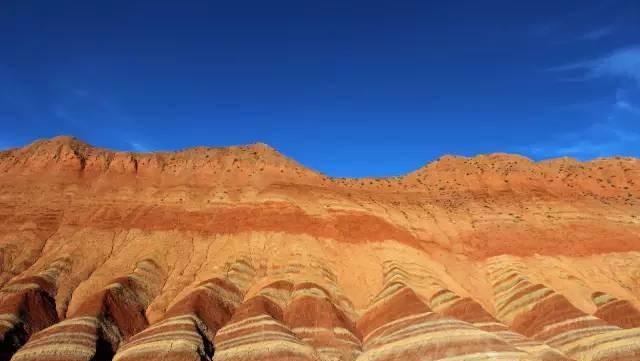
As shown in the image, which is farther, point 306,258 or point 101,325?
point 306,258

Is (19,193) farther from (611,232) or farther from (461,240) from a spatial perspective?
(611,232)

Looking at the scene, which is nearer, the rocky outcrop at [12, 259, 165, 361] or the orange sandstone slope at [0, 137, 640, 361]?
the rocky outcrop at [12, 259, 165, 361]

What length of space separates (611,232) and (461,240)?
18.4 m

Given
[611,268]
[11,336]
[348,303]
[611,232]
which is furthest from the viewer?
[611,232]

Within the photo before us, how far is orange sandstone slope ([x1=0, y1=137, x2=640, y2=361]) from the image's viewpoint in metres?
45.8

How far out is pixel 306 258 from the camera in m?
61.1

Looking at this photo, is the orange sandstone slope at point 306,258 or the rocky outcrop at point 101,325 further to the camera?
the orange sandstone slope at point 306,258

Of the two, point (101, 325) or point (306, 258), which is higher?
point (306, 258)

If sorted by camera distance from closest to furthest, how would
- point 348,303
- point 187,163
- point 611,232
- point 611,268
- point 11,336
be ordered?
point 11,336
point 348,303
point 611,268
point 611,232
point 187,163

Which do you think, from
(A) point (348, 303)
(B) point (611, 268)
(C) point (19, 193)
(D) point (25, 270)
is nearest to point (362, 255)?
(A) point (348, 303)

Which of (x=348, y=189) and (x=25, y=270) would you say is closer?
(x=25, y=270)

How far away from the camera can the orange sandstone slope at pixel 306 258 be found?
45750 mm

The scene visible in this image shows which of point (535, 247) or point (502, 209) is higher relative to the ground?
point (502, 209)

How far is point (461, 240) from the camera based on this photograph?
69.1 metres
